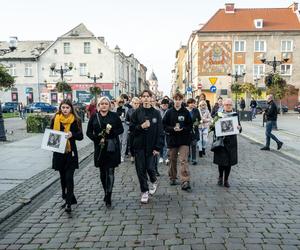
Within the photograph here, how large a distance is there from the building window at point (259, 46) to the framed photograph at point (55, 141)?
50889 mm

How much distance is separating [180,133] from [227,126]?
3.26 feet

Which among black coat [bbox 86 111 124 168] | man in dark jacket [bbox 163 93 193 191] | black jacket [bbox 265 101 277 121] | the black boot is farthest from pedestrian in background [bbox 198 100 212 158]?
the black boot

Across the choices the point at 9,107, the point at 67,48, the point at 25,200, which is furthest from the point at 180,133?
the point at 67,48

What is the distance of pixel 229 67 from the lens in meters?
52.6

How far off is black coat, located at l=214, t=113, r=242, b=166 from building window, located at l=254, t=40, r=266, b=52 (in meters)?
48.6

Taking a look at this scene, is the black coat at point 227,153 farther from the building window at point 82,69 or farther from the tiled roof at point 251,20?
the building window at point 82,69

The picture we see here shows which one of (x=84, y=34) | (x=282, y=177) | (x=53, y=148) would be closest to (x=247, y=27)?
(x=84, y=34)

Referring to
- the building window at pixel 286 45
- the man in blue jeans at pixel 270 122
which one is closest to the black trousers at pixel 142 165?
the man in blue jeans at pixel 270 122

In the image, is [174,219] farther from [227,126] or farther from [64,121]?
[227,126]

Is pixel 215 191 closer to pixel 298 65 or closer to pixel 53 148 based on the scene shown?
pixel 53 148

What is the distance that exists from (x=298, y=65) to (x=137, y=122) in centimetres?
5170

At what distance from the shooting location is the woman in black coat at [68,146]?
5.93 meters

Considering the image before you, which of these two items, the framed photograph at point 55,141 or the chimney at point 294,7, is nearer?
the framed photograph at point 55,141

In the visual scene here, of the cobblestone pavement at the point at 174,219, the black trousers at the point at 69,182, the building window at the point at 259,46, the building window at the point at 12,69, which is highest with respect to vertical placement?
the building window at the point at 259,46
